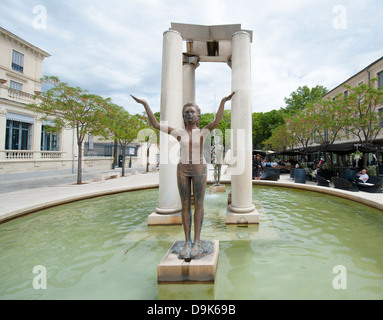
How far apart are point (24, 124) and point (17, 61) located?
946 centimetres

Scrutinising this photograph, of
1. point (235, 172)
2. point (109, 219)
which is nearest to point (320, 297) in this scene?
point (235, 172)

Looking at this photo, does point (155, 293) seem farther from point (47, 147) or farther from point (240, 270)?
point (47, 147)

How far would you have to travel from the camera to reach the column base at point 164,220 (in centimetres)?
537

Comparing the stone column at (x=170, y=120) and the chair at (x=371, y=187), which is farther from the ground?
the stone column at (x=170, y=120)

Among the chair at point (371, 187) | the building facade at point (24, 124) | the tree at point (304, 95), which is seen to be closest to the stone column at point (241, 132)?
the chair at point (371, 187)

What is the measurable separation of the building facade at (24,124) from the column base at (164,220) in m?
17.6

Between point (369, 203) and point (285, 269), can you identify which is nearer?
point (285, 269)

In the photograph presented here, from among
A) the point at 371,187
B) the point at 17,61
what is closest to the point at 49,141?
the point at 17,61

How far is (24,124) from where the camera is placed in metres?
24.7

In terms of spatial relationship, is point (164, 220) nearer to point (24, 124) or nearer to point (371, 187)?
point (371, 187)

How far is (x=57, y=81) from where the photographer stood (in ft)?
44.1

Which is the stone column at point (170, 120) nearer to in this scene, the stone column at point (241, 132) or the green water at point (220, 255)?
the green water at point (220, 255)
